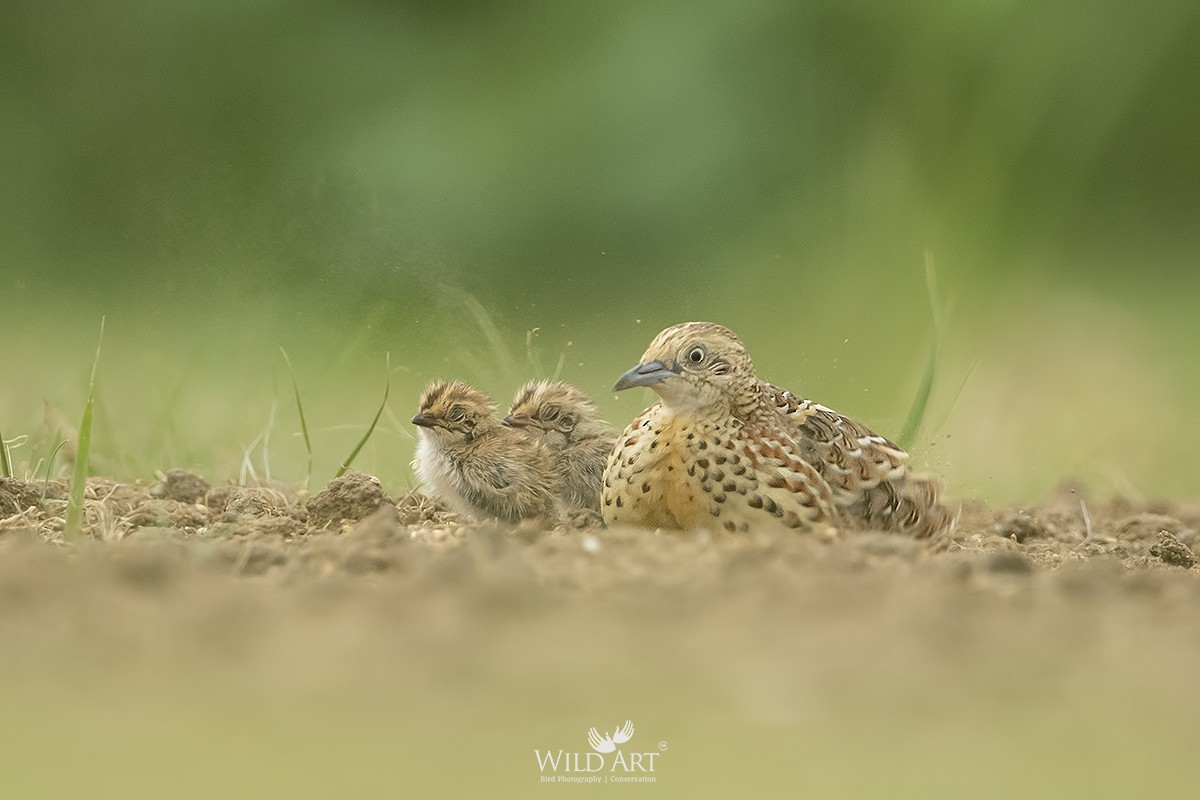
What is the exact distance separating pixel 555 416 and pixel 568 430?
69mm

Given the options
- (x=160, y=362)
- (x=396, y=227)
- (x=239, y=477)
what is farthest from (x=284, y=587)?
(x=396, y=227)

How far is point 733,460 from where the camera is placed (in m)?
4.61

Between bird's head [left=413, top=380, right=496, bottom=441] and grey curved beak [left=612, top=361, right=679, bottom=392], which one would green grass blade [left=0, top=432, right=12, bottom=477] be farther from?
grey curved beak [left=612, top=361, right=679, bottom=392]

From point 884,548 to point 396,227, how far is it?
4.25 metres

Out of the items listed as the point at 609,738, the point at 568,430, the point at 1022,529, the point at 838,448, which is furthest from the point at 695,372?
the point at 609,738

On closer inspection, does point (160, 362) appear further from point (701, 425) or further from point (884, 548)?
point (884, 548)

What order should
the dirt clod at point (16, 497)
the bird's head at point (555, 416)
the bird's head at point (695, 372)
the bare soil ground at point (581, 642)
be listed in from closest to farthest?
the bare soil ground at point (581, 642) → the bird's head at point (695, 372) → the dirt clod at point (16, 497) → the bird's head at point (555, 416)

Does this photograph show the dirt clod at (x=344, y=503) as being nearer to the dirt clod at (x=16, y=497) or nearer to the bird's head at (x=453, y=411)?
the bird's head at (x=453, y=411)

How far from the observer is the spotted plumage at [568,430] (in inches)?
223

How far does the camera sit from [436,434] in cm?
565

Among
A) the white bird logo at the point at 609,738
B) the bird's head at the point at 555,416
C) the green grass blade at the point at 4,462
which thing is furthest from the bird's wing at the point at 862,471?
the green grass blade at the point at 4,462

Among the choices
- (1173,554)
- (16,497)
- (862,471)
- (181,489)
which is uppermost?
(181,489)

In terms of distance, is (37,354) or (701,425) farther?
(37,354)

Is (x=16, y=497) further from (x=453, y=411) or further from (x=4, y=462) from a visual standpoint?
(x=453, y=411)
